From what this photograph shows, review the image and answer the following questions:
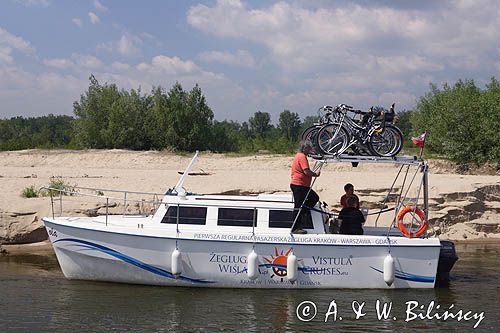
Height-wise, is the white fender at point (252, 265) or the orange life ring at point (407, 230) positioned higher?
the orange life ring at point (407, 230)

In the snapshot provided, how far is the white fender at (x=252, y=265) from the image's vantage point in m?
12.6

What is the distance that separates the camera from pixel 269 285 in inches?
510

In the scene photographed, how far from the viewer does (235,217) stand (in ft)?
43.0

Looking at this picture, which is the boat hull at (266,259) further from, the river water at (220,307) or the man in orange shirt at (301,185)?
the man in orange shirt at (301,185)

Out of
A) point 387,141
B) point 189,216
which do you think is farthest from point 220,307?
Answer: point 387,141

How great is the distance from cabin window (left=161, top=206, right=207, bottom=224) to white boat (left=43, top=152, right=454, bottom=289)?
19mm

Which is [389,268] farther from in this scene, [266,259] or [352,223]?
[266,259]

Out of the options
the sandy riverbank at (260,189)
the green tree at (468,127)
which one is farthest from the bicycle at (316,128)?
the green tree at (468,127)

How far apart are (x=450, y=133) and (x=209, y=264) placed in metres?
23.8

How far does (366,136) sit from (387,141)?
41 centimetres

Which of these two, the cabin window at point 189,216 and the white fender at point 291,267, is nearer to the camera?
the white fender at point 291,267

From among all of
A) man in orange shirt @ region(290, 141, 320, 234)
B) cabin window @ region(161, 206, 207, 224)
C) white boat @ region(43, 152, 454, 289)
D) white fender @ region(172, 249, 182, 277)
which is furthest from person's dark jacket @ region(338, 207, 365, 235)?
white fender @ region(172, 249, 182, 277)
